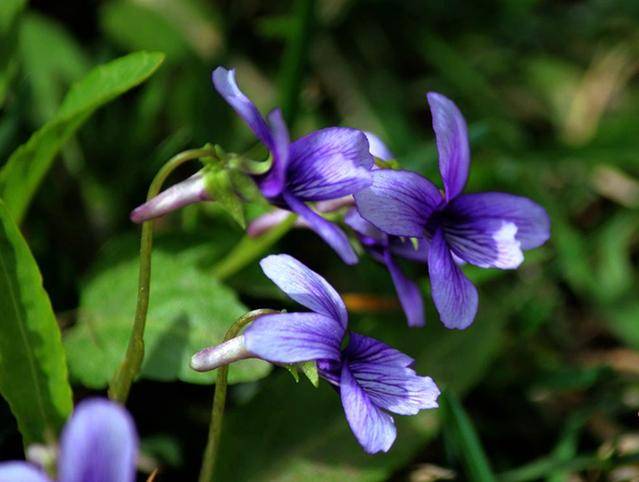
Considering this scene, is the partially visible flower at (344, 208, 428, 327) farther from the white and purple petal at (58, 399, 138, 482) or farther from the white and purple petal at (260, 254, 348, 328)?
the white and purple petal at (58, 399, 138, 482)

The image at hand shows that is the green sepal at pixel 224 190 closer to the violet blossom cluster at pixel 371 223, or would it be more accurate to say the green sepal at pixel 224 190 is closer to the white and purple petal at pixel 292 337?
the violet blossom cluster at pixel 371 223

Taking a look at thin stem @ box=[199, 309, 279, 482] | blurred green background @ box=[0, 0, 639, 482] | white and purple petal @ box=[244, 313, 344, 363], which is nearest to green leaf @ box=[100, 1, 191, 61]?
blurred green background @ box=[0, 0, 639, 482]

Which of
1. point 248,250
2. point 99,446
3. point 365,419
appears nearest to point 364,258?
point 248,250

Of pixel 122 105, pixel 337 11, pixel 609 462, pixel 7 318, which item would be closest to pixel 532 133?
pixel 337 11

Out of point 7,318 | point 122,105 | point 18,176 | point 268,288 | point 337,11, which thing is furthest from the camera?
point 337,11

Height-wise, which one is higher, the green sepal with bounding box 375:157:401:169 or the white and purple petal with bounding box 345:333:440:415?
the green sepal with bounding box 375:157:401:169

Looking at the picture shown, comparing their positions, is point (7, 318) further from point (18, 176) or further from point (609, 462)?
point (609, 462)
